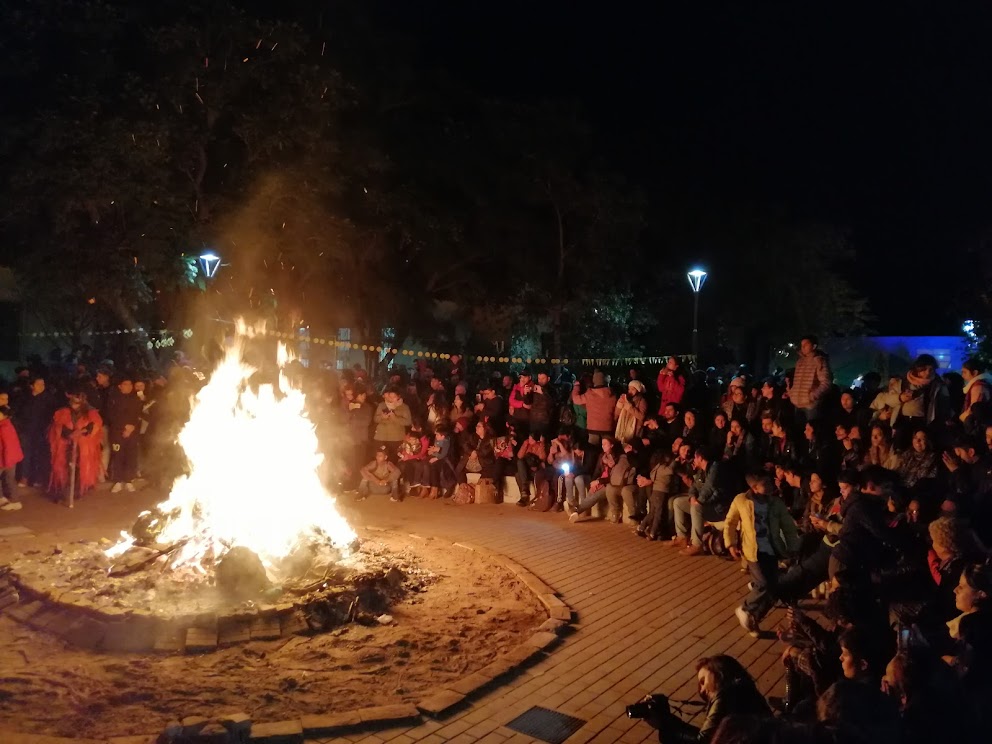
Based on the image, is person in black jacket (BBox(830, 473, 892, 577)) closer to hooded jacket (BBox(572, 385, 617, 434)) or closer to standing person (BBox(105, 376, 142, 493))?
hooded jacket (BBox(572, 385, 617, 434))

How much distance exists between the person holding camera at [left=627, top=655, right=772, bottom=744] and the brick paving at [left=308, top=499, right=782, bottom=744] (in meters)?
1.22

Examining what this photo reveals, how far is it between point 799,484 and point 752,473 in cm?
188

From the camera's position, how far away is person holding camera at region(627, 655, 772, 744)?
402 centimetres

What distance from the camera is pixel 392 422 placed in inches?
571

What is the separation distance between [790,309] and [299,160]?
20226mm

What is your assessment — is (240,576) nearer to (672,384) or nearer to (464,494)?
(464,494)

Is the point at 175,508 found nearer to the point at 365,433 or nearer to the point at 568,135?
the point at 365,433

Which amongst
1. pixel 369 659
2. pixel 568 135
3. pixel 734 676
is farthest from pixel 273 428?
pixel 568 135

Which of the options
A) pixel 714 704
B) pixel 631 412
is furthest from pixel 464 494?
pixel 714 704

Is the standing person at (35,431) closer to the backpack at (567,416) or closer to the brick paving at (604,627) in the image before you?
the brick paving at (604,627)

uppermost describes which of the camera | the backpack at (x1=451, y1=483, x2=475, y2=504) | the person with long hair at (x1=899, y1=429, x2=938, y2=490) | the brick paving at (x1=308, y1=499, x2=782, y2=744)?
the person with long hair at (x1=899, y1=429, x2=938, y2=490)

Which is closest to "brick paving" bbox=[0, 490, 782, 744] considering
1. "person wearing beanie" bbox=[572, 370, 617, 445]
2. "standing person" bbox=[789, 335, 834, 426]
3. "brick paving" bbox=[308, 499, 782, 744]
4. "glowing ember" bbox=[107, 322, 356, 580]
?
"brick paving" bbox=[308, 499, 782, 744]

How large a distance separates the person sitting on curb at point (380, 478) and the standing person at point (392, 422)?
219 mm

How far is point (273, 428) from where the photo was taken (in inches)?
403
